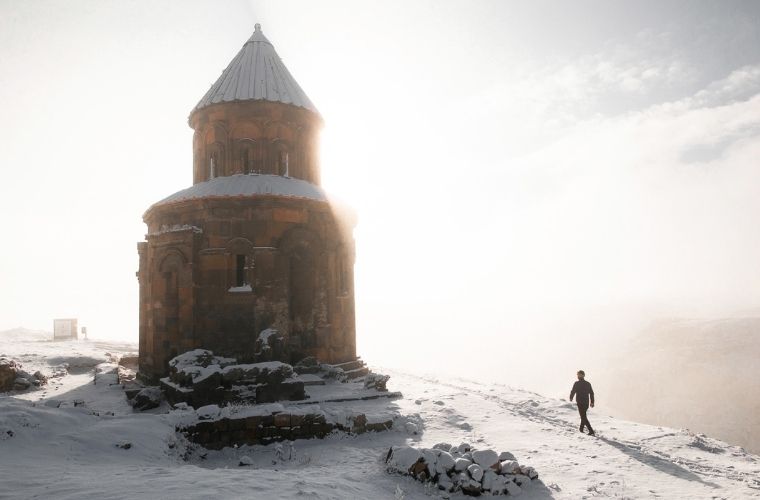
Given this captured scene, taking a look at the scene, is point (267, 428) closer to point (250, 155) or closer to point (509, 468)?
point (509, 468)

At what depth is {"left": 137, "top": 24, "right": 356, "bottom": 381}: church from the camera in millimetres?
13109

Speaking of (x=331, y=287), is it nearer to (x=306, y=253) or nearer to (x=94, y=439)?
(x=306, y=253)

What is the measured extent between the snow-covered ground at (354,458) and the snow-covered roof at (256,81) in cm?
973

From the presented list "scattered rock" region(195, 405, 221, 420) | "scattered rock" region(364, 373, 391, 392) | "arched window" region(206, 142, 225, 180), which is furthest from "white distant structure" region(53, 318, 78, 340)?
"scattered rock" region(195, 405, 221, 420)

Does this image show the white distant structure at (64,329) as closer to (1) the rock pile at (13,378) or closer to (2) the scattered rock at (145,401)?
(1) the rock pile at (13,378)

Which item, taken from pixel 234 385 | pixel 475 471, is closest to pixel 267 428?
pixel 234 385

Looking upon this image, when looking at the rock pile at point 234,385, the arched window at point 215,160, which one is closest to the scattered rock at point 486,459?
the rock pile at point 234,385

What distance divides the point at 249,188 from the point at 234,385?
5605 mm

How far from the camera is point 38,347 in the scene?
21.8 m

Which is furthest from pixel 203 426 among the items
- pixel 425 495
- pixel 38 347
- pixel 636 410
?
pixel 636 410

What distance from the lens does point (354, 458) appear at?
25.6 ft

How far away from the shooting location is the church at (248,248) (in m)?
13.1

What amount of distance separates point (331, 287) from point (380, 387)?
3.51 m

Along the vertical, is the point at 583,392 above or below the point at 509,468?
above
